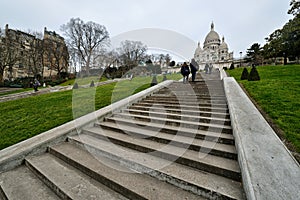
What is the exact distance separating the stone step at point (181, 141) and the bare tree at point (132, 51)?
166 feet

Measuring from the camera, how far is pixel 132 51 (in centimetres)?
5484

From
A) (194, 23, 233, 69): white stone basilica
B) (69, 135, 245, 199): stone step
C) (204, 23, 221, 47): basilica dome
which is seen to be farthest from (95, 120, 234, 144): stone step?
(204, 23, 221, 47): basilica dome

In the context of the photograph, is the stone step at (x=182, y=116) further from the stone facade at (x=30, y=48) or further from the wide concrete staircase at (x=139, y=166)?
the stone facade at (x=30, y=48)

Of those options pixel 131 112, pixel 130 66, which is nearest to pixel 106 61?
pixel 130 66

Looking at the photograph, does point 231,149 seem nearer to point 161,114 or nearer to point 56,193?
point 161,114

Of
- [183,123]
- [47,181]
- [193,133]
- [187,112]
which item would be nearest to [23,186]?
[47,181]

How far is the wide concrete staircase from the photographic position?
2.29 m

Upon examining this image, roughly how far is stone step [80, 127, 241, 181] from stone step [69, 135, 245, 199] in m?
0.08

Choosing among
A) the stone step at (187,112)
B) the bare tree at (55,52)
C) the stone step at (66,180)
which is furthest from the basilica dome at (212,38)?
the stone step at (66,180)

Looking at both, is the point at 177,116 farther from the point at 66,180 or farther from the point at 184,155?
the point at 66,180

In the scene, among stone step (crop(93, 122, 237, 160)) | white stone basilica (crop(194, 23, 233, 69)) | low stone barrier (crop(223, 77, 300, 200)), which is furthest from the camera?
white stone basilica (crop(194, 23, 233, 69))

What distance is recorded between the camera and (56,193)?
2.58 meters

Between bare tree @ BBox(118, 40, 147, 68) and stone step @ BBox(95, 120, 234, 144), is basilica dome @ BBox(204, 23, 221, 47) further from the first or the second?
stone step @ BBox(95, 120, 234, 144)

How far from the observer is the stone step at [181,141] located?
114 inches
